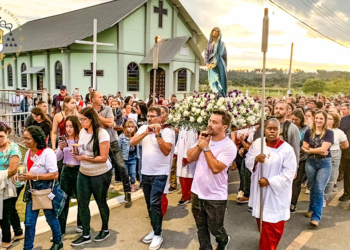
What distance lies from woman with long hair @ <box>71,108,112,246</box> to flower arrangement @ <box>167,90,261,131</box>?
3.98 ft

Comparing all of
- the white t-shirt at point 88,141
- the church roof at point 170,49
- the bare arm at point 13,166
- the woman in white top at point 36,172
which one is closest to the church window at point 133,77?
the church roof at point 170,49

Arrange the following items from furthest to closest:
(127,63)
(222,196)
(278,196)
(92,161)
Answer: (127,63) < (92,161) < (278,196) < (222,196)

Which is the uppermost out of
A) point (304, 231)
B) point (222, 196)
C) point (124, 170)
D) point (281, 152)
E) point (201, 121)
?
point (201, 121)

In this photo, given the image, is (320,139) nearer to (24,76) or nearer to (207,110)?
(207,110)

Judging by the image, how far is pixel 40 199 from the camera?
409cm

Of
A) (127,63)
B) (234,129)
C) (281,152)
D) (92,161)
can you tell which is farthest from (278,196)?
(127,63)

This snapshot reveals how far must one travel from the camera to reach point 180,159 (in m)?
6.48

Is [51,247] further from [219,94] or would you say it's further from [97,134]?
[219,94]

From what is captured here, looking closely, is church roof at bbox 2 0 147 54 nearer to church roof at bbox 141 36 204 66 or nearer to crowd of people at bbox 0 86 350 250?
church roof at bbox 141 36 204 66

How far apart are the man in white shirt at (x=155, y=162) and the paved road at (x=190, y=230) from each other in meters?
0.39

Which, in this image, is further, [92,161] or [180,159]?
[180,159]

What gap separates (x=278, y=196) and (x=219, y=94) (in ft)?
10.4

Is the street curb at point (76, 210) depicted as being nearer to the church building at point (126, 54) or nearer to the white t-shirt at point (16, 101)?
the white t-shirt at point (16, 101)

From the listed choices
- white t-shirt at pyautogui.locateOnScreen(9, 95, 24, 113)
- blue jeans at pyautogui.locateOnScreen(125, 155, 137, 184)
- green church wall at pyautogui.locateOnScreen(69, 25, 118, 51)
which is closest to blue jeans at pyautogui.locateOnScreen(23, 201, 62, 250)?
blue jeans at pyautogui.locateOnScreen(125, 155, 137, 184)
